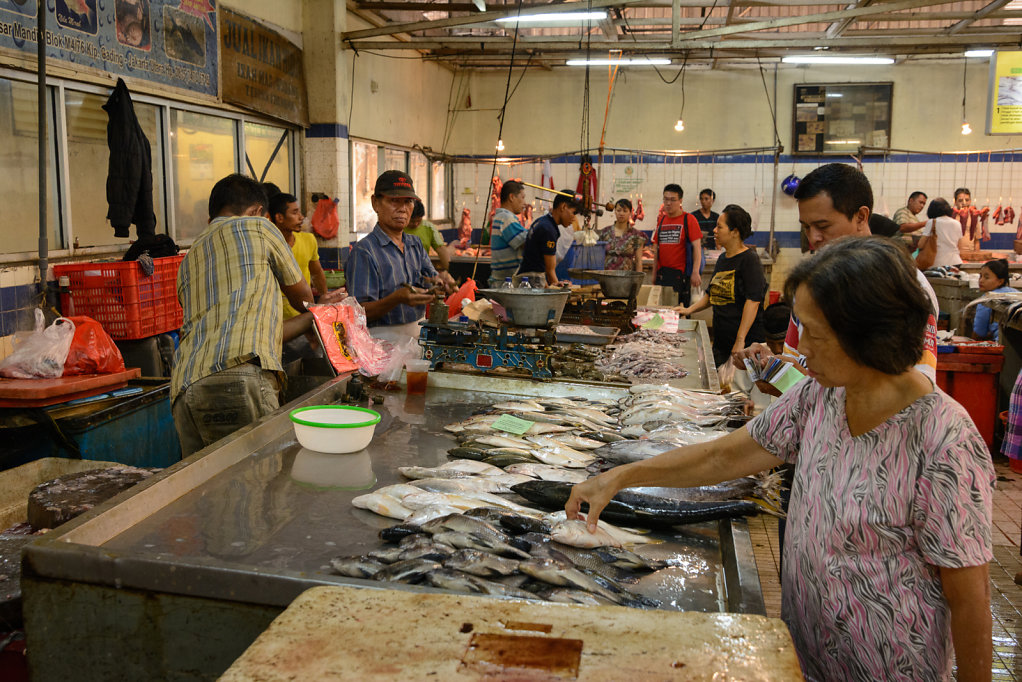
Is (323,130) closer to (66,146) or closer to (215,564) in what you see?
(66,146)

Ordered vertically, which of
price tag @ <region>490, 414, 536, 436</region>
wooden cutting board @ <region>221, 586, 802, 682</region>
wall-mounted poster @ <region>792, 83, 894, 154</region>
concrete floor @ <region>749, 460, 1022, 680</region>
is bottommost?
concrete floor @ <region>749, 460, 1022, 680</region>

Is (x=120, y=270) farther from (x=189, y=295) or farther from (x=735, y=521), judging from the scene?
(x=735, y=521)

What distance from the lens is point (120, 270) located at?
5.93 meters

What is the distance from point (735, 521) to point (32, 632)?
2.11 m

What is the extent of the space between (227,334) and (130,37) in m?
4.59

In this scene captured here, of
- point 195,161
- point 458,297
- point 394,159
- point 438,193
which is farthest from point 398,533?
point 438,193

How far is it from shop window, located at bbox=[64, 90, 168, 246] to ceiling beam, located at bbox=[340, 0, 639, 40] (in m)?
3.56

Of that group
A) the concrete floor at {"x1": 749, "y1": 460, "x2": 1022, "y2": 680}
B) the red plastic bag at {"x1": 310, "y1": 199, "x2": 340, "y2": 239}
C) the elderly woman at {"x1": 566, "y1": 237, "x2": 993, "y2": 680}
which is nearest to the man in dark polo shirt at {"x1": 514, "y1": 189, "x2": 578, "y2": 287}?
the red plastic bag at {"x1": 310, "y1": 199, "x2": 340, "y2": 239}

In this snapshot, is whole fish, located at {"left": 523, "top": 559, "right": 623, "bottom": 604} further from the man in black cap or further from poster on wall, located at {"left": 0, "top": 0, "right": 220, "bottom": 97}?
poster on wall, located at {"left": 0, "top": 0, "right": 220, "bottom": 97}

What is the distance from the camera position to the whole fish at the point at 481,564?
2.15 meters

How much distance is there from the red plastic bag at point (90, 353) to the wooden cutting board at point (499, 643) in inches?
167

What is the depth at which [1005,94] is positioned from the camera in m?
11.3

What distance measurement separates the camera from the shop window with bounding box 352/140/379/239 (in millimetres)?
11875

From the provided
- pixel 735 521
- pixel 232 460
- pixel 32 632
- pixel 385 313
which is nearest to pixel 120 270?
pixel 385 313
